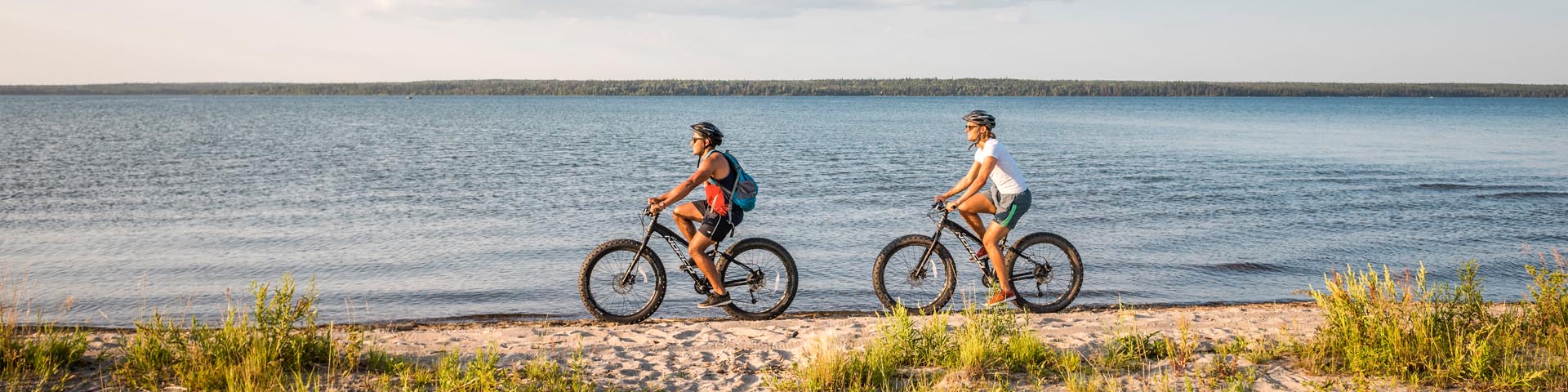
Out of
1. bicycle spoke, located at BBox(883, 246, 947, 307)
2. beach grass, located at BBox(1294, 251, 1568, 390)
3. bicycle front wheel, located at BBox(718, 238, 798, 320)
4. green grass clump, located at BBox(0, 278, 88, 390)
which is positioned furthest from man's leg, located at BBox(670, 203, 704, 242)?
beach grass, located at BBox(1294, 251, 1568, 390)

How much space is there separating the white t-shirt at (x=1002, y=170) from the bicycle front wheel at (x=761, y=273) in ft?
5.77

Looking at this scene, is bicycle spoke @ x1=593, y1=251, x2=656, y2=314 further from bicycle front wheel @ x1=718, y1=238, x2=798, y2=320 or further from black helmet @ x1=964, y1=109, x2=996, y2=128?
black helmet @ x1=964, y1=109, x2=996, y2=128

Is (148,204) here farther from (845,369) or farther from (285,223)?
(845,369)

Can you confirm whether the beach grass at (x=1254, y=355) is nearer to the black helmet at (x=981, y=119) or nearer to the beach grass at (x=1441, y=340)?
the beach grass at (x=1441, y=340)

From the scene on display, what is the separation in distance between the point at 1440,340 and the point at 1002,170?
10.3 ft

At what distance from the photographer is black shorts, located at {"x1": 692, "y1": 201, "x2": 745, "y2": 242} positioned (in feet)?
25.7

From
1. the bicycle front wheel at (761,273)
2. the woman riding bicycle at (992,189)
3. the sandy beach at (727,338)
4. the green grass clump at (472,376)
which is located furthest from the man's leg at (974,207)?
the green grass clump at (472,376)

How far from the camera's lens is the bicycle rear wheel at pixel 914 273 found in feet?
A: 27.9

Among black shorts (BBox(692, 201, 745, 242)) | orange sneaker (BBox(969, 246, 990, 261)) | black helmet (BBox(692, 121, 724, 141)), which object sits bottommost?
orange sneaker (BBox(969, 246, 990, 261))

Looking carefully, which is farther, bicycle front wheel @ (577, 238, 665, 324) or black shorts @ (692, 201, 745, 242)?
bicycle front wheel @ (577, 238, 665, 324)

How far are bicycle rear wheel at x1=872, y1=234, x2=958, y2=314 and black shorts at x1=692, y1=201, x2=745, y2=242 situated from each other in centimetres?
137

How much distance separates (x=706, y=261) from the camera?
8.10 m

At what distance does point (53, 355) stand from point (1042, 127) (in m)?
60.2

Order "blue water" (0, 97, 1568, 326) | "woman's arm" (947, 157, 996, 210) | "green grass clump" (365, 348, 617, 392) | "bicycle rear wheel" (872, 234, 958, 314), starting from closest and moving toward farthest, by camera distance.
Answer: "green grass clump" (365, 348, 617, 392) < "woman's arm" (947, 157, 996, 210) < "bicycle rear wheel" (872, 234, 958, 314) < "blue water" (0, 97, 1568, 326)
